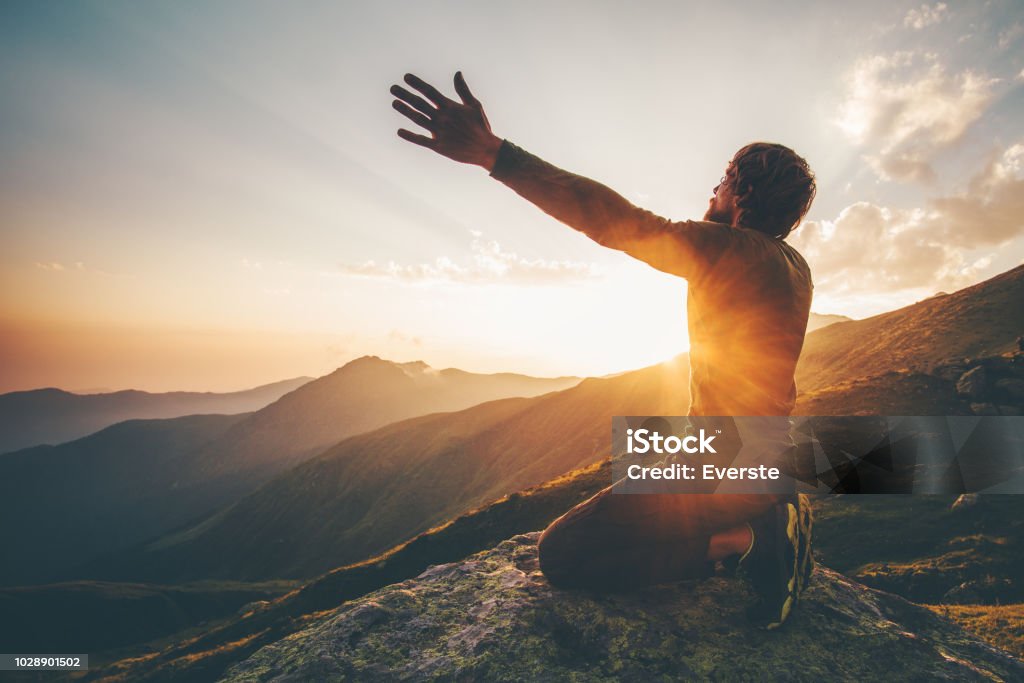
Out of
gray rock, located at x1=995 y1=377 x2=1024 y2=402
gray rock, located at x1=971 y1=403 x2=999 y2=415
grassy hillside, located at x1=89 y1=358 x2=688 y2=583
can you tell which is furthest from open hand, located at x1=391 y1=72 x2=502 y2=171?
grassy hillside, located at x1=89 y1=358 x2=688 y2=583

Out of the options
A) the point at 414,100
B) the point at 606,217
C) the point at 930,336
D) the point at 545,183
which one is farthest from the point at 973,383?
the point at 930,336

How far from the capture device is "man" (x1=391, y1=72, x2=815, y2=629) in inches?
124

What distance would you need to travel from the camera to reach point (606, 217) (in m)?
3.08

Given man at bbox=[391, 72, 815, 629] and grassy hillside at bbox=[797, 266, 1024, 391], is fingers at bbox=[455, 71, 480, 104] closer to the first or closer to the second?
man at bbox=[391, 72, 815, 629]

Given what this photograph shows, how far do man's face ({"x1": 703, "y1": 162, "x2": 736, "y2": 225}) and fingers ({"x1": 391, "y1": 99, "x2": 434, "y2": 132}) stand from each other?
108 inches

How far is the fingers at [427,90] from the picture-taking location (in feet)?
10.0

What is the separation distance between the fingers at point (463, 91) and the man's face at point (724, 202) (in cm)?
245

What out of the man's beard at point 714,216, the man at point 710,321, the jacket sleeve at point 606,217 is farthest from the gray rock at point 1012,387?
the jacket sleeve at point 606,217

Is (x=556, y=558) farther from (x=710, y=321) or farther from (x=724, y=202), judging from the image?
(x=724, y=202)

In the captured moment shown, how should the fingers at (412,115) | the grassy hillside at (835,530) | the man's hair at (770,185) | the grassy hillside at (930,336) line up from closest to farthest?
the fingers at (412,115)
the man's hair at (770,185)
the grassy hillside at (835,530)
the grassy hillside at (930,336)

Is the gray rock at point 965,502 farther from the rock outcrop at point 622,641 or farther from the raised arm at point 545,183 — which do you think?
the raised arm at point 545,183

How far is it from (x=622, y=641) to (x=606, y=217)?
14.4 ft

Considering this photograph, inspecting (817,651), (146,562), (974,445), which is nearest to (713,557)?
(817,651)

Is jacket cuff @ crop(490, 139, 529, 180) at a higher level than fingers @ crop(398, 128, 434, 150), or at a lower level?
lower
